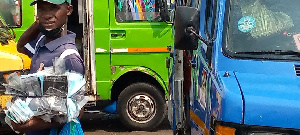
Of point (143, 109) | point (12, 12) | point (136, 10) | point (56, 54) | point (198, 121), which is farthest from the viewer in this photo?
point (143, 109)

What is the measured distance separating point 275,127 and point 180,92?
2053 mm

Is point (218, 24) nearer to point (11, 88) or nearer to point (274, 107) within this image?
point (274, 107)

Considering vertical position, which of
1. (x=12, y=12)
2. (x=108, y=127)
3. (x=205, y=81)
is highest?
(x=12, y=12)

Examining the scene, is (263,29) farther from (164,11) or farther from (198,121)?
(164,11)

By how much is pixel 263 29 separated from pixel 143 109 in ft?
14.8

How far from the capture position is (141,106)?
8.46 metres

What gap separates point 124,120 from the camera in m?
8.42

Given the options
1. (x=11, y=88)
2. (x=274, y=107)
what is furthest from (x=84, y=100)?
(x=274, y=107)

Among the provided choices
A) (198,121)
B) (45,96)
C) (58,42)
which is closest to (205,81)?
(198,121)

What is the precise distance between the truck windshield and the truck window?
4033 millimetres

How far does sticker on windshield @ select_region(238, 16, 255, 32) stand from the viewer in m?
4.16

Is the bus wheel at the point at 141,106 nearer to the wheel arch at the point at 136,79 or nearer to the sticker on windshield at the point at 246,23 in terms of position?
the wheel arch at the point at 136,79

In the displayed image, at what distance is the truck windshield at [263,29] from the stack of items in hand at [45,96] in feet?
4.86

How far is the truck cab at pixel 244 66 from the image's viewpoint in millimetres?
3314
